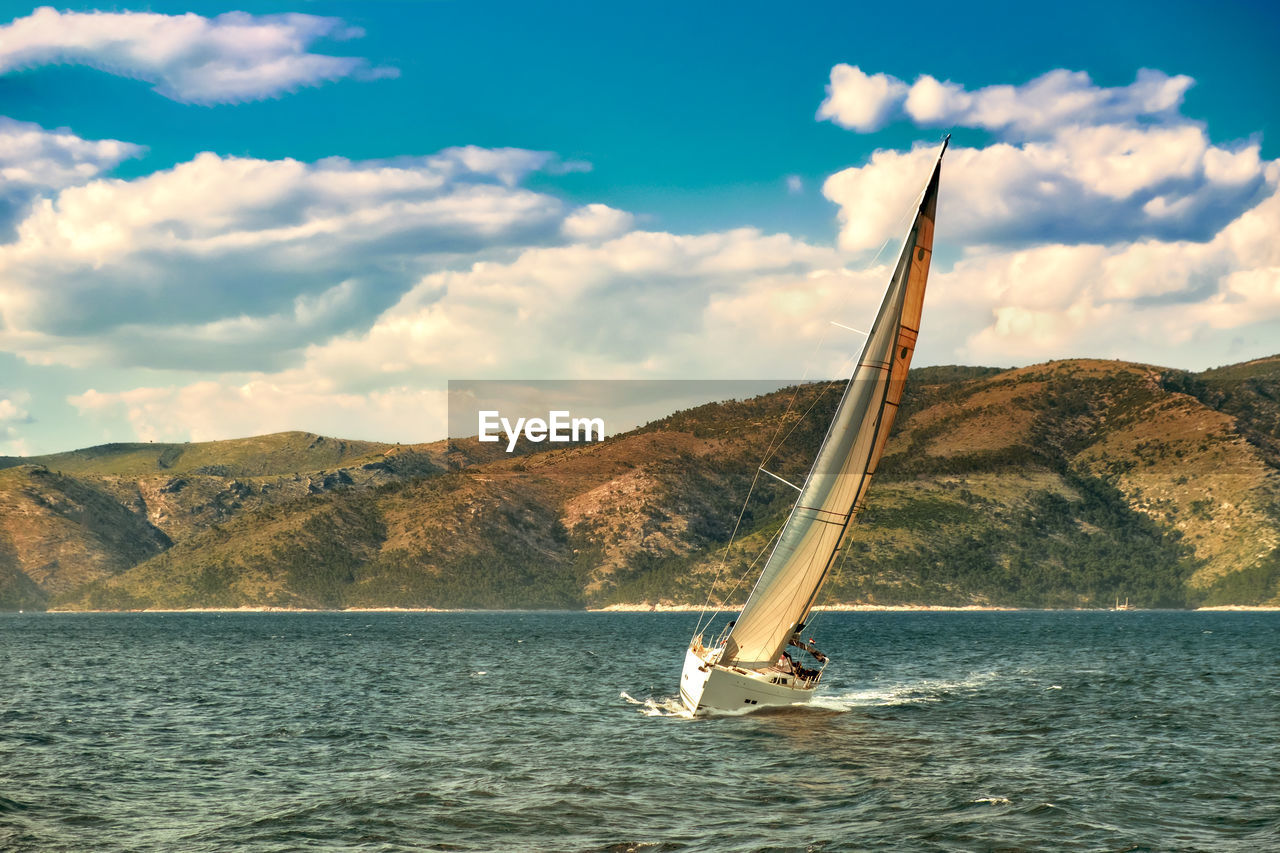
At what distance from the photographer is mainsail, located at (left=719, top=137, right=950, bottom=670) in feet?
138

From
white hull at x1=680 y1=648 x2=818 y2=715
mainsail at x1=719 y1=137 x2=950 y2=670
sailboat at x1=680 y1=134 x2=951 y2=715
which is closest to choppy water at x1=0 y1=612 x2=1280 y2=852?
white hull at x1=680 y1=648 x2=818 y2=715

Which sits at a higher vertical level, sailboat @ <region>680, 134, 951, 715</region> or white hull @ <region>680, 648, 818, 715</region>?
sailboat @ <region>680, 134, 951, 715</region>

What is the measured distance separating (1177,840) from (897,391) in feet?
65.2

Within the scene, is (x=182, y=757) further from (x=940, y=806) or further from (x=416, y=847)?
(x=940, y=806)

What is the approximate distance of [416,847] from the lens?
26812 millimetres

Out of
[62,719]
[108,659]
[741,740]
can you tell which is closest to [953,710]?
[741,740]

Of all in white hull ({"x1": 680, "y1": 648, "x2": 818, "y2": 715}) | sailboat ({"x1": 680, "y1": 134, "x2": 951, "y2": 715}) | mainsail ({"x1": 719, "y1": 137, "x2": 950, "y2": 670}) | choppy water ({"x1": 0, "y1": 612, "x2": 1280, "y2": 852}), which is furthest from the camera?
white hull ({"x1": 680, "y1": 648, "x2": 818, "y2": 715})

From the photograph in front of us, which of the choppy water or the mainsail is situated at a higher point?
the mainsail

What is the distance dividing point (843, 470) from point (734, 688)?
987 cm

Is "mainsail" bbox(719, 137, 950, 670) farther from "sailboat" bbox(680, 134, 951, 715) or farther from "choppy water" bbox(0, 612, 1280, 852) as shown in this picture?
"choppy water" bbox(0, 612, 1280, 852)

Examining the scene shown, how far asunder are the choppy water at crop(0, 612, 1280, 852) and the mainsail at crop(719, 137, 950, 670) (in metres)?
3.93

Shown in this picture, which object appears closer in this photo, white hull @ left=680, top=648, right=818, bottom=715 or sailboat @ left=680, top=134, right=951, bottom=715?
sailboat @ left=680, top=134, right=951, bottom=715

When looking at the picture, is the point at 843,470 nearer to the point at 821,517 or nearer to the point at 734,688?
the point at 821,517

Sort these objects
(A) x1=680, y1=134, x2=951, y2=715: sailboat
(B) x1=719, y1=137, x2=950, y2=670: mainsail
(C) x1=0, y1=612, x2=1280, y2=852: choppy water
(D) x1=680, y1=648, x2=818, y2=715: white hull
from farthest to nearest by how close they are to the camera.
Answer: (D) x1=680, y1=648, x2=818, y2=715: white hull < (A) x1=680, y1=134, x2=951, y2=715: sailboat < (B) x1=719, y1=137, x2=950, y2=670: mainsail < (C) x1=0, y1=612, x2=1280, y2=852: choppy water
